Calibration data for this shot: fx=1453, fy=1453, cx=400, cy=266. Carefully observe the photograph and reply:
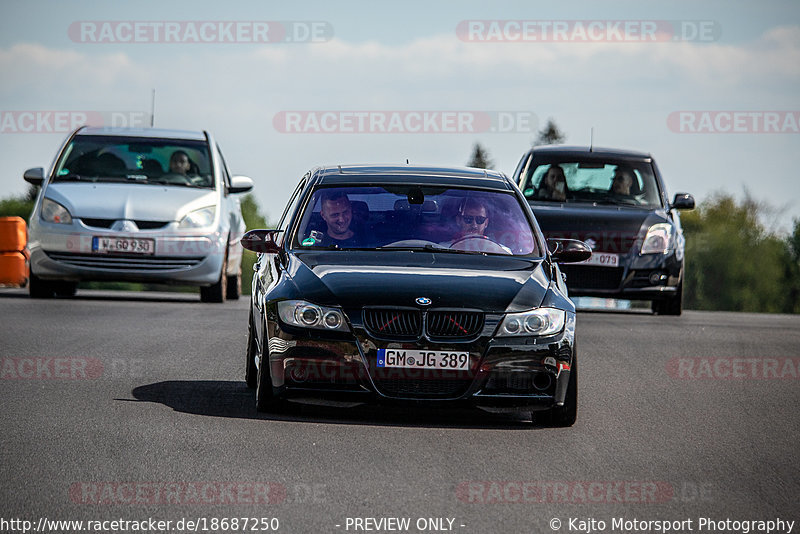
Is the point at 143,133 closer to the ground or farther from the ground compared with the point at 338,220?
farther from the ground

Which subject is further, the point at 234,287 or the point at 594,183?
the point at 234,287

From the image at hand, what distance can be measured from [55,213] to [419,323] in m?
10.3

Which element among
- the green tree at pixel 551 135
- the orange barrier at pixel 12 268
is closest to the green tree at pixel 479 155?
the green tree at pixel 551 135

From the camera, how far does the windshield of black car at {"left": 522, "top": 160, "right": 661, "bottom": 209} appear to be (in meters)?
18.6

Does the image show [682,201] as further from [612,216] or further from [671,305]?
[671,305]

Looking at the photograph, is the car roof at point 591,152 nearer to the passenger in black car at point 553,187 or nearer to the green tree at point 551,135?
the passenger in black car at point 553,187

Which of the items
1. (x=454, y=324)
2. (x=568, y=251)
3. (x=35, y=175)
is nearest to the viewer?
(x=454, y=324)

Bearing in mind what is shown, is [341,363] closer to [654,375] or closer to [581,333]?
[654,375]

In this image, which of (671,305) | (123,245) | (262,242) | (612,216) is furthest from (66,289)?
(262,242)

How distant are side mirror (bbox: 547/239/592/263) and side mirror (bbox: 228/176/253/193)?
31.6ft

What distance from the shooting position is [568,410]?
8531 millimetres

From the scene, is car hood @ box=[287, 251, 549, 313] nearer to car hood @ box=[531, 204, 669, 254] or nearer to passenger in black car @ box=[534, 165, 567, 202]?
car hood @ box=[531, 204, 669, 254]

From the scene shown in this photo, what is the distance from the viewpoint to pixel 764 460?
7.60 m

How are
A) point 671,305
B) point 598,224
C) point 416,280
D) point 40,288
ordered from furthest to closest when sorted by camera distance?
point 671,305, point 40,288, point 598,224, point 416,280
